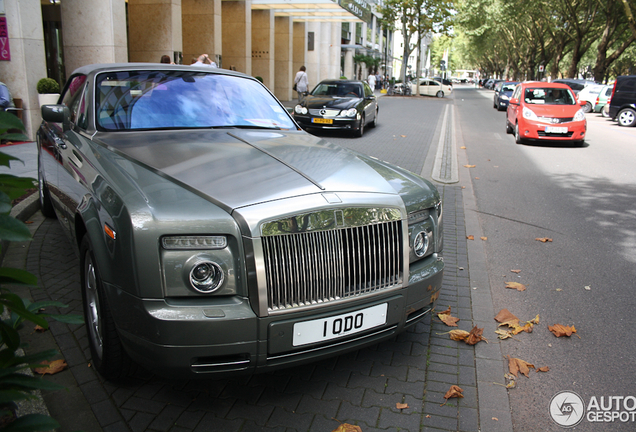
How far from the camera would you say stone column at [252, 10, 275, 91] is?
27.3 metres

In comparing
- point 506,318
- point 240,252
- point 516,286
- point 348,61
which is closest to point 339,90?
point 516,286

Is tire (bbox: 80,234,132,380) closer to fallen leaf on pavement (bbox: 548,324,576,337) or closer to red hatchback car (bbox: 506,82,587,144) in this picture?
fallen leaf on pavement (bbox: 548,324,576,337)

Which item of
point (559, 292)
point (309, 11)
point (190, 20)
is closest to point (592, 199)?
point (559, 292)

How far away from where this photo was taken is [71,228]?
3.56 metres

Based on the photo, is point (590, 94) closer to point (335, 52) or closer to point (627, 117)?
point (627, 117)

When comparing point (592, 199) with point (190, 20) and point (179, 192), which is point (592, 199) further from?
point (190, 20)

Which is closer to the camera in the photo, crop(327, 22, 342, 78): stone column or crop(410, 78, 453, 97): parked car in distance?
crop(327, 22, 342, 78): stone column

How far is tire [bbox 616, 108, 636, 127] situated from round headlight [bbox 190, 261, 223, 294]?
23972mm

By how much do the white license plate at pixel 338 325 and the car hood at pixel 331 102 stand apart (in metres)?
12.2

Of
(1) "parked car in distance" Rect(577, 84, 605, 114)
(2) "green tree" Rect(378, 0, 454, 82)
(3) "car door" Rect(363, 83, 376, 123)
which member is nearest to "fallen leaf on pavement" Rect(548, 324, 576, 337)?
(3) "car door" Rect(363, 83, 376, 123)

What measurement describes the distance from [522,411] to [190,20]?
825 inches

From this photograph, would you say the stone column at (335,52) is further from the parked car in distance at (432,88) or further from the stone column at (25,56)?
the stone column at (25,56)

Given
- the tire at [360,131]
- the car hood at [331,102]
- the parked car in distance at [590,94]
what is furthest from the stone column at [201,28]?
the parked car in distance at [590,94]

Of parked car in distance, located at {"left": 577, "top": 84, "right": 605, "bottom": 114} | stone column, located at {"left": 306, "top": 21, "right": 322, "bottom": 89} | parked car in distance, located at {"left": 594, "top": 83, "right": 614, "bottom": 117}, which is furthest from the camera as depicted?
stone column, located at {"left": 306, "top": 21, "right": 322, "bottom": 89}
